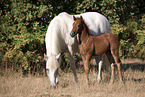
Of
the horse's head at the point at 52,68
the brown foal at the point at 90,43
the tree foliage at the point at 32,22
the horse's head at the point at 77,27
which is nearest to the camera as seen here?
the horse's head at the point at 52,68

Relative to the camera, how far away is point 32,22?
31.2 feet

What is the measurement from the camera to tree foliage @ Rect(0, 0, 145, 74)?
9.13 metres

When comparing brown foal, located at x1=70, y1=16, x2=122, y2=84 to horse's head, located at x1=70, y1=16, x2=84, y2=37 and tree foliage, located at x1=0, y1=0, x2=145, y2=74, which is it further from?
tree foliage, located at x1=0, y1=0, x2=145, y2=74

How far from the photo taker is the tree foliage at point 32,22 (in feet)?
30.0

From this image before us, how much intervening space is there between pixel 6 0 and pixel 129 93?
7.28 meters

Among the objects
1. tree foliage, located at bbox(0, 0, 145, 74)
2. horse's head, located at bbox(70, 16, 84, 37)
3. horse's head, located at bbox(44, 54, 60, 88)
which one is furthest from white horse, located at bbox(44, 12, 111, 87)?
tree foliage, located at bbox(0, 0, 145, 74)

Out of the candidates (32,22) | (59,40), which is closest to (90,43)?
(59,40)

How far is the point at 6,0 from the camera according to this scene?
9.83m

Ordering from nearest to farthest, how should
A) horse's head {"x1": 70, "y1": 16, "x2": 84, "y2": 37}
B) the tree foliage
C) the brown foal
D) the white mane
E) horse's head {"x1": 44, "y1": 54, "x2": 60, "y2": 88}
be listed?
horse's head {"x1": 44, "y1": 54, "x2": 60, "y2": 88} → horse's head {"x1": 70, "y1": 16, "x2": 84, "y2": 37} → the brown foal → the white mane → the tree foliage

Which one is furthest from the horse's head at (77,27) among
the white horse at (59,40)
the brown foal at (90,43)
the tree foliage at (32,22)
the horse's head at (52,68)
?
the tree foliage at (32,22)

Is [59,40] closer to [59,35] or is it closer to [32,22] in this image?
[59,35]

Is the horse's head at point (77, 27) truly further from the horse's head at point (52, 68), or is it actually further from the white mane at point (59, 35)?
the horse's head at point (52, 68)

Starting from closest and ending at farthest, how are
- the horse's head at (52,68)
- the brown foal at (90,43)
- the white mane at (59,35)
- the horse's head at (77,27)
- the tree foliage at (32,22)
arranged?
the horse's head at (52,68), the horse's head at (77,27), the brown foal at (90,43), the white mane at (59,35), the tree foliage at (32,22)

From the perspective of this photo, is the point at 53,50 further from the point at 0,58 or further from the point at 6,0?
the point at 6,0
